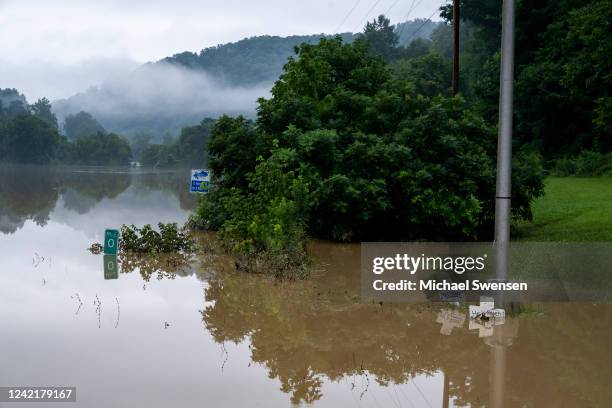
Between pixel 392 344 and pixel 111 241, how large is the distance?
1117cm

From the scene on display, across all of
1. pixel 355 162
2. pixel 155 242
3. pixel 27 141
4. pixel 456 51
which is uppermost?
pixel 456 51

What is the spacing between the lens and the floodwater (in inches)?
310

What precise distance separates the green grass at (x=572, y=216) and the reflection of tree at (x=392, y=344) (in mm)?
6366

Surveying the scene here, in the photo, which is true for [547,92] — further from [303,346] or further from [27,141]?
[27,141]

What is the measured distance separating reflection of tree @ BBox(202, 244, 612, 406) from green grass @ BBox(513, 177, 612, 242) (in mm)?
6366

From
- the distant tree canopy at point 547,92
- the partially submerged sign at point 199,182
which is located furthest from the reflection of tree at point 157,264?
the distant tree canopy at point 547,92

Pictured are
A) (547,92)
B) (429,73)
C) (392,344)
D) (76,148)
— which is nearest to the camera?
(392,344)

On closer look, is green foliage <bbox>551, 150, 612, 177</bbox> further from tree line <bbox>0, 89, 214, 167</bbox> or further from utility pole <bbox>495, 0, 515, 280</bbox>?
tree line <bbox>0, 89, 214, 167</bbox>

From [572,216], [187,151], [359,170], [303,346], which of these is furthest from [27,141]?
[303,346]

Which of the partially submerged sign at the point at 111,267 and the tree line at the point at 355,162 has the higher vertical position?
the tree line at the point at 355,162

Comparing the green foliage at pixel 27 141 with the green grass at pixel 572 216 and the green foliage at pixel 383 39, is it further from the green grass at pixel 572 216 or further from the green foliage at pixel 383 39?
the green grass at pixel 572 216

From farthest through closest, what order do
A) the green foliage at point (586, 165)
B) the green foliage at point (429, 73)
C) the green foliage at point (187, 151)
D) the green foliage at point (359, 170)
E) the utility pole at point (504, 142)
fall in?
the green foliage at point (187, 151)
the green foliage at point (429, 73)
the green foliage at point (586, 165)
the green foliage at point (359, 170)
the utility pole at point (504, 142)

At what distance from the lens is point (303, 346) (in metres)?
9.98

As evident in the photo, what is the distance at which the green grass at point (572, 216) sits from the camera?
60.3 feet
